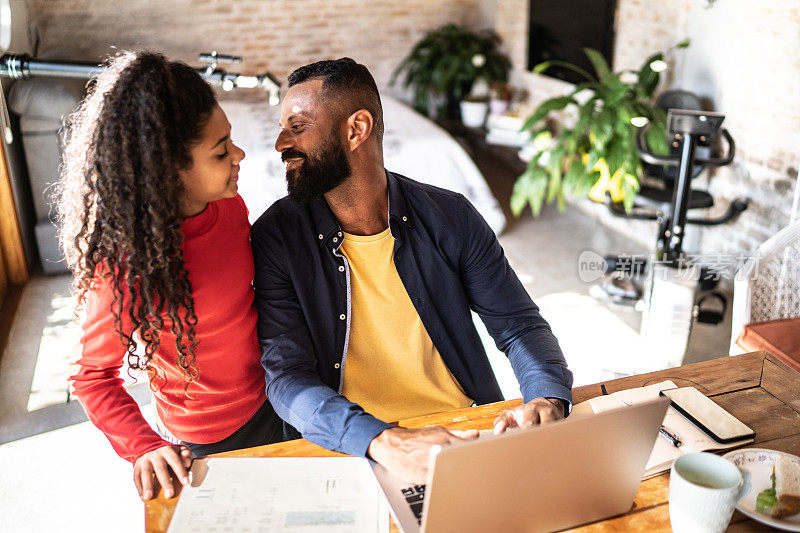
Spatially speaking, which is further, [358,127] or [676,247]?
[676,247]

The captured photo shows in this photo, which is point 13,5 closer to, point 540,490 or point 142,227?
point 142,227

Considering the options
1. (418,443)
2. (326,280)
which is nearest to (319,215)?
(326,280)

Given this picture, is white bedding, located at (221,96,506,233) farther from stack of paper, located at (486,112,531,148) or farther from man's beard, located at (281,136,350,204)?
man's beard, located at (281,136,350,204)

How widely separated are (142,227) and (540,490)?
719mm

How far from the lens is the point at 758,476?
3.43 ft

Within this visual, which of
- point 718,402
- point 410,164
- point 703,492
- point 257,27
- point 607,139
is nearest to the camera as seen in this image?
point 703,492

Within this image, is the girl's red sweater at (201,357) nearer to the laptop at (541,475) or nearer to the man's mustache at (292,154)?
the man's mustache at (292,154)

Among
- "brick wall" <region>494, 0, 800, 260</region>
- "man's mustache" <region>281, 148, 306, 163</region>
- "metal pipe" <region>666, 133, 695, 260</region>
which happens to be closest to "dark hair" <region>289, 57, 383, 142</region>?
"man's mustache" <region>281, 148, 306, 163</region>

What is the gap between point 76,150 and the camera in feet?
3.84

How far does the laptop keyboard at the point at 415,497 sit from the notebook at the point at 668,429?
265 millimetres

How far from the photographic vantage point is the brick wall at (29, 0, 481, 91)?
4.80m

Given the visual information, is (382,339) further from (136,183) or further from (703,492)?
(703,492)

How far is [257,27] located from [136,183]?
454 cm

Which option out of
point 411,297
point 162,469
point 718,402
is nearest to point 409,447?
point 162,469
